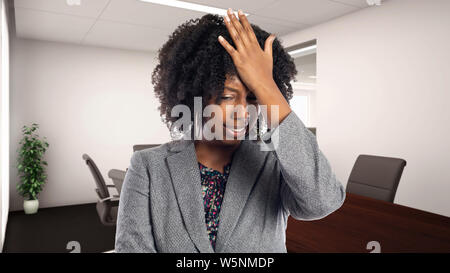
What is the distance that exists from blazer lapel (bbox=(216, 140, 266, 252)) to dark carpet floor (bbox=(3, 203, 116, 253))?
9.85 ft

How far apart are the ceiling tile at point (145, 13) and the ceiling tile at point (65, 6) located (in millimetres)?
99

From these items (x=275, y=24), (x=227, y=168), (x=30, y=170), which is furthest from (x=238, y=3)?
(x=30, y=170)

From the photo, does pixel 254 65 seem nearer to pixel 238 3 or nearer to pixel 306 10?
pixel 238 3

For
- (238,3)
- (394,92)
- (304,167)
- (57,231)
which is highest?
(238,3)

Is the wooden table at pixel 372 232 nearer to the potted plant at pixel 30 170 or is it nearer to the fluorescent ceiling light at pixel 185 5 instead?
the fluorescent ceiling light at pixel 185 5

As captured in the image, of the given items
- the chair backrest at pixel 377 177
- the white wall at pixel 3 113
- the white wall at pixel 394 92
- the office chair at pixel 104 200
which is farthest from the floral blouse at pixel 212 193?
the white wall at pixel 394 92

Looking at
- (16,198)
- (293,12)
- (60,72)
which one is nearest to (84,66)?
(60,72)

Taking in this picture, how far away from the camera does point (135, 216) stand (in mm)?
606

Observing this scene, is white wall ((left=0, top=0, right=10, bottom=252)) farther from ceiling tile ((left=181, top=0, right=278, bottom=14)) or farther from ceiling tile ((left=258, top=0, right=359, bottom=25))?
ceiling tile ((left=258, top=0, right=359, bottom=25))

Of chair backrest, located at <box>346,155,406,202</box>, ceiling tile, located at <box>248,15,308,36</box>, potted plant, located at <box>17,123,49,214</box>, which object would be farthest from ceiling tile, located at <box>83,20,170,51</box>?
chair backrest, located at <box>346,155,406,202</box>

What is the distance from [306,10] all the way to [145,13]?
1.80 m

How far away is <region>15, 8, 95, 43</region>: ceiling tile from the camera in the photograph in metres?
3.51
